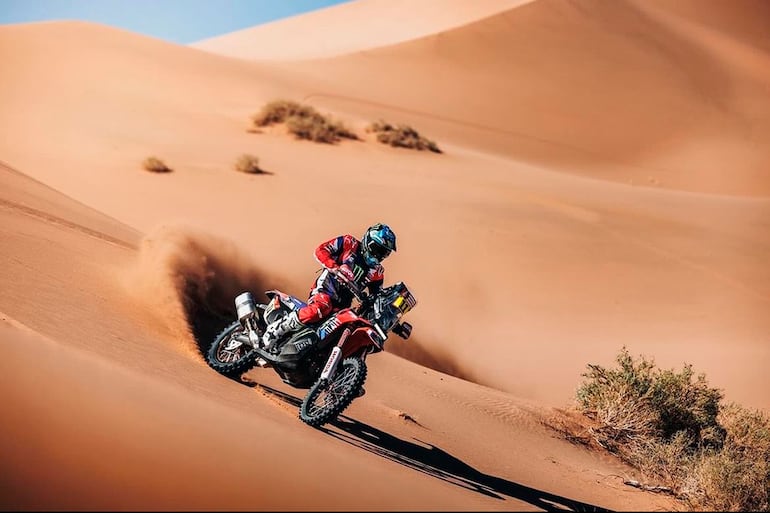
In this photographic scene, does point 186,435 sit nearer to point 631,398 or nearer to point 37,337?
point 37,337

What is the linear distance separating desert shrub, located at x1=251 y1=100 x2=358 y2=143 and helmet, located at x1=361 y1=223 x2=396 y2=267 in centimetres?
1816

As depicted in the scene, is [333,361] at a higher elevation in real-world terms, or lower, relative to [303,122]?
lower

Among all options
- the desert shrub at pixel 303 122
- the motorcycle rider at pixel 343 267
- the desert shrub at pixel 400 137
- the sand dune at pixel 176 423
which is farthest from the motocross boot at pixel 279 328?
the desert shrub at pixel 400 137

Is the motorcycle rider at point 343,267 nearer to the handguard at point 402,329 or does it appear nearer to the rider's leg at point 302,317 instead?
the rider's leg at point 302,317

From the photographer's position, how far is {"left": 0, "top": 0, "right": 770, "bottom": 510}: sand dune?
3.57 metres

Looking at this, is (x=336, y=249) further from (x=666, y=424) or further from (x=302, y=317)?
(x=666, y=424)

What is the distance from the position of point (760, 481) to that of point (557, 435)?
7.74 ft

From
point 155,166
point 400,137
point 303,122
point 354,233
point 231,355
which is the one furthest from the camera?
point 400,137

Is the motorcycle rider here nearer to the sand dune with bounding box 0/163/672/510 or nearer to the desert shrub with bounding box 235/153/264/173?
the sand dune with bounding box 0/163/672/510

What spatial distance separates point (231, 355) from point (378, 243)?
2.13 m

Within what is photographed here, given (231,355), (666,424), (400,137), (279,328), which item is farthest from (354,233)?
(400,137)

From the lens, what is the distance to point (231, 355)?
7418 millimetres

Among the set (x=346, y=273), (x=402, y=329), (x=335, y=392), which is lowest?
(x=335, y=392)

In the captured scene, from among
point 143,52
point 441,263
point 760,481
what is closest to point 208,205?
point 441,263
